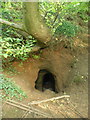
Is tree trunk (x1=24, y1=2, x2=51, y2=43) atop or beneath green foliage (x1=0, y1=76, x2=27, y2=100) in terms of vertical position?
atop

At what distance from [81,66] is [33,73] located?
9.21 ft

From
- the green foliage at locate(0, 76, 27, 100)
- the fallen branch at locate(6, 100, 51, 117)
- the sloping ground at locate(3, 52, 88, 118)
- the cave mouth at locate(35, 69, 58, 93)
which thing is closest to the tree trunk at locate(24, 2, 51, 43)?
the green foliage at locate(0, 76, 27, 100)

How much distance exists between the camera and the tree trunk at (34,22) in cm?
367

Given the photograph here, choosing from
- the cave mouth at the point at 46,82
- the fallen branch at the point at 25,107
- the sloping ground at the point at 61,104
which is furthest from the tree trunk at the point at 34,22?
the cave mouth at the point at 46,82

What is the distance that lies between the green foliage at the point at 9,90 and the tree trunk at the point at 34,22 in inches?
70.8

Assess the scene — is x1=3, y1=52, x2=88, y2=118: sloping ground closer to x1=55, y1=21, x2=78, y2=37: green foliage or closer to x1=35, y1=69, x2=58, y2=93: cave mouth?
x1=55, y1=21, x2=78, y2=37: green foliage

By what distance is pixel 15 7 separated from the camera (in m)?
5.68

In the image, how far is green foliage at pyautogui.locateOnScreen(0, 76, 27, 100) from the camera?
383cm

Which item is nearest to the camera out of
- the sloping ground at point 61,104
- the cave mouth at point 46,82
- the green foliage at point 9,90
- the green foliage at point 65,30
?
the sloping ground at point 61,104

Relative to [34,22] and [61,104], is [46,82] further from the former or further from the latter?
[34,22]

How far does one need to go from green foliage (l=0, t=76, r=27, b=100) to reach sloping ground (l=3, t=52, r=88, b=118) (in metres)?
0.19

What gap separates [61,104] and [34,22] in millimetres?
3060

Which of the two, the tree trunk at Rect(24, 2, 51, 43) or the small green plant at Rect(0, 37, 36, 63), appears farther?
the tree trunk at Rect(24, 2, 51, 43)

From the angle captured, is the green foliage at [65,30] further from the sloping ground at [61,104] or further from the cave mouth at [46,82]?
the cave mouth at [46,82]
